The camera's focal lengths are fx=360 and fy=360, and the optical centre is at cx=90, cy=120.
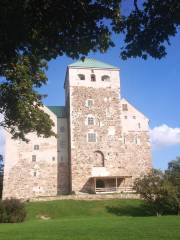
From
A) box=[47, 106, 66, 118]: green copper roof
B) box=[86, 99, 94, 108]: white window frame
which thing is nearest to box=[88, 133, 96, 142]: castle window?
box=[86, 99, 94, 108]: white window frame

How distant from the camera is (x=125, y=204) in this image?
40.1 metres

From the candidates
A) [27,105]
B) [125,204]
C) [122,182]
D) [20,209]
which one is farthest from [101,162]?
[27,105]

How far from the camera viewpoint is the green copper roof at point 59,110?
54916 millimetres

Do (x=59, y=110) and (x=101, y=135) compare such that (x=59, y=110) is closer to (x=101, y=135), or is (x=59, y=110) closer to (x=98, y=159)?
(x=101, y=135)

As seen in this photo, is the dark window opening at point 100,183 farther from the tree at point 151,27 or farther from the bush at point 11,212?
the tree at point 151,27

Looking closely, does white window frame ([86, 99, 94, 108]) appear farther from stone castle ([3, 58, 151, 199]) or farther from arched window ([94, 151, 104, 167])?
arched window ([94, 151, 104, 167])

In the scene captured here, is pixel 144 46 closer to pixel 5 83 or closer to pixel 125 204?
pixel 5 83

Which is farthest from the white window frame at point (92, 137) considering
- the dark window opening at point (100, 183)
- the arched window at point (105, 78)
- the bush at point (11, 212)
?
the bush at point (11, 212)

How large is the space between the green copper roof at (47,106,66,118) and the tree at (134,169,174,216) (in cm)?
2022

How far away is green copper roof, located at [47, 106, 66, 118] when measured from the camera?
54916 mm

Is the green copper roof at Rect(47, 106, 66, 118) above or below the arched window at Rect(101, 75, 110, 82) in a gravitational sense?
below

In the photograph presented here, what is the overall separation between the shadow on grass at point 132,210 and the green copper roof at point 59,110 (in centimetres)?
2019

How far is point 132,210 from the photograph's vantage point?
123ft

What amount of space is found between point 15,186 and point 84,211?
52.7 ft
